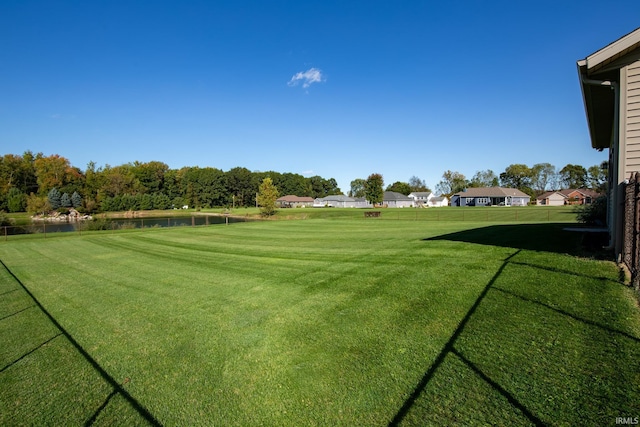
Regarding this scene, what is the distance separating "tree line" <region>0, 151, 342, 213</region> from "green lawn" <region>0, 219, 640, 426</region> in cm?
7884

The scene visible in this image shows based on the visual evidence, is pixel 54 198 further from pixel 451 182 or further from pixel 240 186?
pixel 451 182

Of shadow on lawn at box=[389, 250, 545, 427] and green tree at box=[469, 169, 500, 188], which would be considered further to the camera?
green tree at box=[469, 169, 500, 188]

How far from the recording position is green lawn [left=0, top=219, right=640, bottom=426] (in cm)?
327

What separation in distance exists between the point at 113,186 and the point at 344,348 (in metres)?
98.4

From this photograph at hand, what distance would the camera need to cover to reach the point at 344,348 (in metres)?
4.59

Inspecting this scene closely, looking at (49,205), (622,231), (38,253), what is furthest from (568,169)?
(49,205)

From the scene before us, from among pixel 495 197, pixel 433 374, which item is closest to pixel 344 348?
pixel 433 374

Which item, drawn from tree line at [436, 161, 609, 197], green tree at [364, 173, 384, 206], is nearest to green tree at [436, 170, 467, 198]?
tree line at [436, 161, 609, 197]

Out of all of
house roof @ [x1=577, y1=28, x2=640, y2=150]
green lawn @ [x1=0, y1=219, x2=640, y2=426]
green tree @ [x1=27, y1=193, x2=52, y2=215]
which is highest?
house roof @ [x1=577, y1=28, x2=640, y2=150]

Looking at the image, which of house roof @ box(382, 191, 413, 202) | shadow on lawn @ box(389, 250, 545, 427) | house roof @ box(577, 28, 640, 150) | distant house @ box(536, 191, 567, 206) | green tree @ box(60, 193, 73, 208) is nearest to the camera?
shadow on lawn @ box(389, 250, 545, 427)

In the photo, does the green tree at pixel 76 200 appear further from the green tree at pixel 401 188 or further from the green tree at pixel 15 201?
the green tree at pixel 401 188

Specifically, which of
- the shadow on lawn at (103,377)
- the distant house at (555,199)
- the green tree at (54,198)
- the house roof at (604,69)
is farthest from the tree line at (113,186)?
the house roof at (604,69)

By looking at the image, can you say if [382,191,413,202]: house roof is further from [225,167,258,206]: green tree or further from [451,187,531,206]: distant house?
[225,167,258,206]: green tree

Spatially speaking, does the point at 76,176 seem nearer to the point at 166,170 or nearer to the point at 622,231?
the point at 166,170
